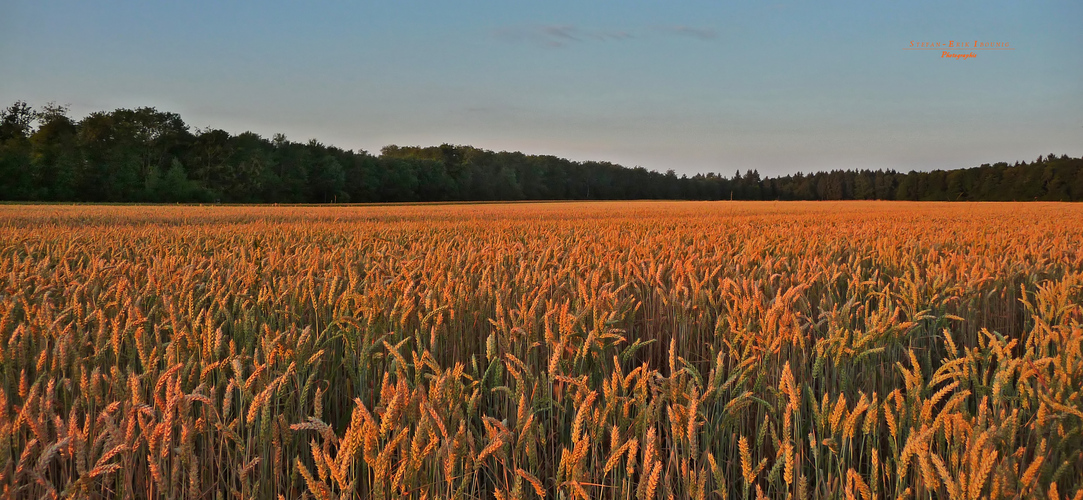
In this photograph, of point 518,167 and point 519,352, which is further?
point 518,167

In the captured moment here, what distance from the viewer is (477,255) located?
5180 mm

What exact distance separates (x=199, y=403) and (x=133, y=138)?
74343mm

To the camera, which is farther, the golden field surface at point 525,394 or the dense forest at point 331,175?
the dense forest at point 331,175

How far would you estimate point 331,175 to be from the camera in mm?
74500

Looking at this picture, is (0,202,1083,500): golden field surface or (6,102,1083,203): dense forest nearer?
(0,202,1083,500): golden field surface

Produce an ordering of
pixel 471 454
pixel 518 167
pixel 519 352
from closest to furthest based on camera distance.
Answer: pixel 471 454
pixel 519 352
pixel 518 167

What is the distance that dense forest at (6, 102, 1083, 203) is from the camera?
58094mm

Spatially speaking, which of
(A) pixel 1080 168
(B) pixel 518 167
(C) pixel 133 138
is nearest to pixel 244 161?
(C) pixel 133 138

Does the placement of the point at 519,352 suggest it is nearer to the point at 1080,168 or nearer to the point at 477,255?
the point at 477,255

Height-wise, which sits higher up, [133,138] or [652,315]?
[133,138]

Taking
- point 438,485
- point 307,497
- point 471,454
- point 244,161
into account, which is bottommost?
point 307,497

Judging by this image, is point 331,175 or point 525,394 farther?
point 331,175

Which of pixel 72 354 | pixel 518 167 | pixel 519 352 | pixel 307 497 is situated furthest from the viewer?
pixel 518 167

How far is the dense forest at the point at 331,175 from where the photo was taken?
58.1 m
